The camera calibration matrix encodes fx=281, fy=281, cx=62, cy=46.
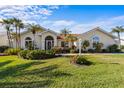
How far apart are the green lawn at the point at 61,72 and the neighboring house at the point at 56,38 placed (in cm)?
69

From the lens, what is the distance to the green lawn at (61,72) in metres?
8.65

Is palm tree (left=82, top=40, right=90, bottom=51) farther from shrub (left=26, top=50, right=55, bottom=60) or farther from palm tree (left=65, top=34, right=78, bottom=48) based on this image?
shrub (left=26, top=50, right=55, bottom=60)

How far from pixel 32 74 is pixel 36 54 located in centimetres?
305

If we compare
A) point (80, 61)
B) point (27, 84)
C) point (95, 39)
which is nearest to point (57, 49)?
Answer: point (80, 61)

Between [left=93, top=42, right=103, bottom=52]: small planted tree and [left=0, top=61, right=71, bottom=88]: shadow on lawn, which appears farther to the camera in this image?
[left=93, top=42, right=103, bottom=52]: small planted tree

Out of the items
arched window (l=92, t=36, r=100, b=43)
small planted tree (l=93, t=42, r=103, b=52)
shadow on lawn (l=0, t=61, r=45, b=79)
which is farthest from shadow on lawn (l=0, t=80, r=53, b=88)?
arched window (l=92, t=36, r=100, b=43)

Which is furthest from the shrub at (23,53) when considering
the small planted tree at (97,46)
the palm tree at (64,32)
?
the small planted tree at (97,46)

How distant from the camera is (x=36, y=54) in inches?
518

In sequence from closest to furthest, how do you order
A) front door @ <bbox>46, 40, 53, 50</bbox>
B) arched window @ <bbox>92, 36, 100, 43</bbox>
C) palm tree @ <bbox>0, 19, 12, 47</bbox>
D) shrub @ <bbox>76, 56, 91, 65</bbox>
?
1. shrub @ <bbox>76, 56, 91, 65</bbox>
2. palm tree @ <bbox>0, 19, 12, 47</bbox>
3. front door @ <bbox>46, 40, 53, 50</bbox>
4. arched window @ <bbox>92, 36, 100, 43</bbox>

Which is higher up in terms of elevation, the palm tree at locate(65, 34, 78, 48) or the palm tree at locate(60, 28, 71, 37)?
the palm tree at locate(60, 28, 71, 37)

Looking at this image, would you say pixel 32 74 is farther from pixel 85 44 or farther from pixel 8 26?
pixel 85 44

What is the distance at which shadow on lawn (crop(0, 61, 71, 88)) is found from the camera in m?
8.59

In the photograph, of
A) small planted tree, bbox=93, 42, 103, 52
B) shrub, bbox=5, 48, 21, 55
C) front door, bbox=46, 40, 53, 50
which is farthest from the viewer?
small planted tree, bbox=93, 42, 103, 52
